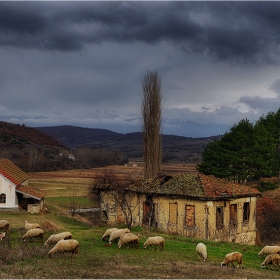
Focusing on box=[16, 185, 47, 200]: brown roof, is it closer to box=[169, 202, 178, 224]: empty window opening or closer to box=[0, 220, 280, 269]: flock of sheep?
box=[169, 202, 178, 224]: empty window opening

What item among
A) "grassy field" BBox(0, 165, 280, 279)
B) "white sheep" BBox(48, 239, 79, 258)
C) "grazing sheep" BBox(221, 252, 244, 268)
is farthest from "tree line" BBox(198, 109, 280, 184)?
"white sheep" BBox(48, 239, 79, 258)

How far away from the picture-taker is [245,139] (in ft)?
163

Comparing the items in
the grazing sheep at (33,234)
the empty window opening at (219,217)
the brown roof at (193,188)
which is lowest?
Result: the empty window opening at (219,217)

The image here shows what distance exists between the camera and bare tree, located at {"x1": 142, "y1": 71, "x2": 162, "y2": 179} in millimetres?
42438

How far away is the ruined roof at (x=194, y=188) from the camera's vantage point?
29013 millimetres

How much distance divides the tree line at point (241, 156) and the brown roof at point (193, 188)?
1721cm

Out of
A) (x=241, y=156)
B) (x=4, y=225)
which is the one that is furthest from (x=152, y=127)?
(x=4, y=225)

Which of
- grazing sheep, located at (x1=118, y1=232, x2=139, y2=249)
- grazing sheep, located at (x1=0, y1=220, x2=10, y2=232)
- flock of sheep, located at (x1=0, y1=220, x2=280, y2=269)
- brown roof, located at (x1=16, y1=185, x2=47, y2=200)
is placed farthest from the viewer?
brown roof, located at (x1=16, y1=185, x2=47, y2=200)

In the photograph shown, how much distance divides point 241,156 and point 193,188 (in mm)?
21345

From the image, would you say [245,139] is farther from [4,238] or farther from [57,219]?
[4,238]

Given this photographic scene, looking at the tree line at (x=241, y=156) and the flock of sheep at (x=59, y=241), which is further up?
the tree line at (x=241, y=156)

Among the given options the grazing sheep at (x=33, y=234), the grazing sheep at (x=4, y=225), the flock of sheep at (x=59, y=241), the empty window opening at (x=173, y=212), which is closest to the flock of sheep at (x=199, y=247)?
the flock of sheep at (x=59, y=241)

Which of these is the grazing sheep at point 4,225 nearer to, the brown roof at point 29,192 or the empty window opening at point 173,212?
the empty window opening at point 173,212

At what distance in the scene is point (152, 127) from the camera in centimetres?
4406
